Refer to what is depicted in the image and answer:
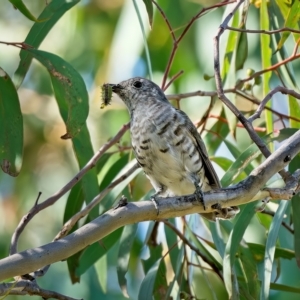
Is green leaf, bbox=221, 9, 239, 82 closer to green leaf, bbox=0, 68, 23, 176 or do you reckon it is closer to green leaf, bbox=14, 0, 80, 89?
green leaf, bbox=14, 0, 80, 89

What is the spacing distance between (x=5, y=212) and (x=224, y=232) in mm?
2435

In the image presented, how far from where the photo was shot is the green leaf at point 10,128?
2.67 meters

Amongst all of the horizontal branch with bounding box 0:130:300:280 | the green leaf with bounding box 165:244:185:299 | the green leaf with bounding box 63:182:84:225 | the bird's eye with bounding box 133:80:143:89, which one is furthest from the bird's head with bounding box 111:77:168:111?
the horizontal branch with bounding box 0:130:300:280

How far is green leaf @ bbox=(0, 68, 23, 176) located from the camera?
267 cm

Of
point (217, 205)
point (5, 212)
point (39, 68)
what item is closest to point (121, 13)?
point (39, 68)

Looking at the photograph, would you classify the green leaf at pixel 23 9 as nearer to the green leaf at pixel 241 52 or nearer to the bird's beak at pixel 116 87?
the bird's beak at pixel 116 87

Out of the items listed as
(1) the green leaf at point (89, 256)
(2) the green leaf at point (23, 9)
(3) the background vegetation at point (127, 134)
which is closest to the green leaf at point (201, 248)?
(3) the background vegetation at point (127, 134)

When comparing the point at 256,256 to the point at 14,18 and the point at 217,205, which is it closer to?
the point at 217,205

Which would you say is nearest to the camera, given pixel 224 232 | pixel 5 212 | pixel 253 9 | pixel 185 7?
pixel 224 232

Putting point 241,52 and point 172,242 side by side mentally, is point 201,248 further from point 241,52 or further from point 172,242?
point 241,52

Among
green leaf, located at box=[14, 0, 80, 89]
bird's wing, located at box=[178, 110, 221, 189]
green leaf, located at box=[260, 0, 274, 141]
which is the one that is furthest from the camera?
green leaf, located at box=[260, 0, 274, 141]

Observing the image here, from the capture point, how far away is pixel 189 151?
3.09 meters

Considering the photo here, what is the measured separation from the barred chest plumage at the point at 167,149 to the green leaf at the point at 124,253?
20 centimetres

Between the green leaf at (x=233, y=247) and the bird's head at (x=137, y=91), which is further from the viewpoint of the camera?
the bird's head at (x=137, y=91)
